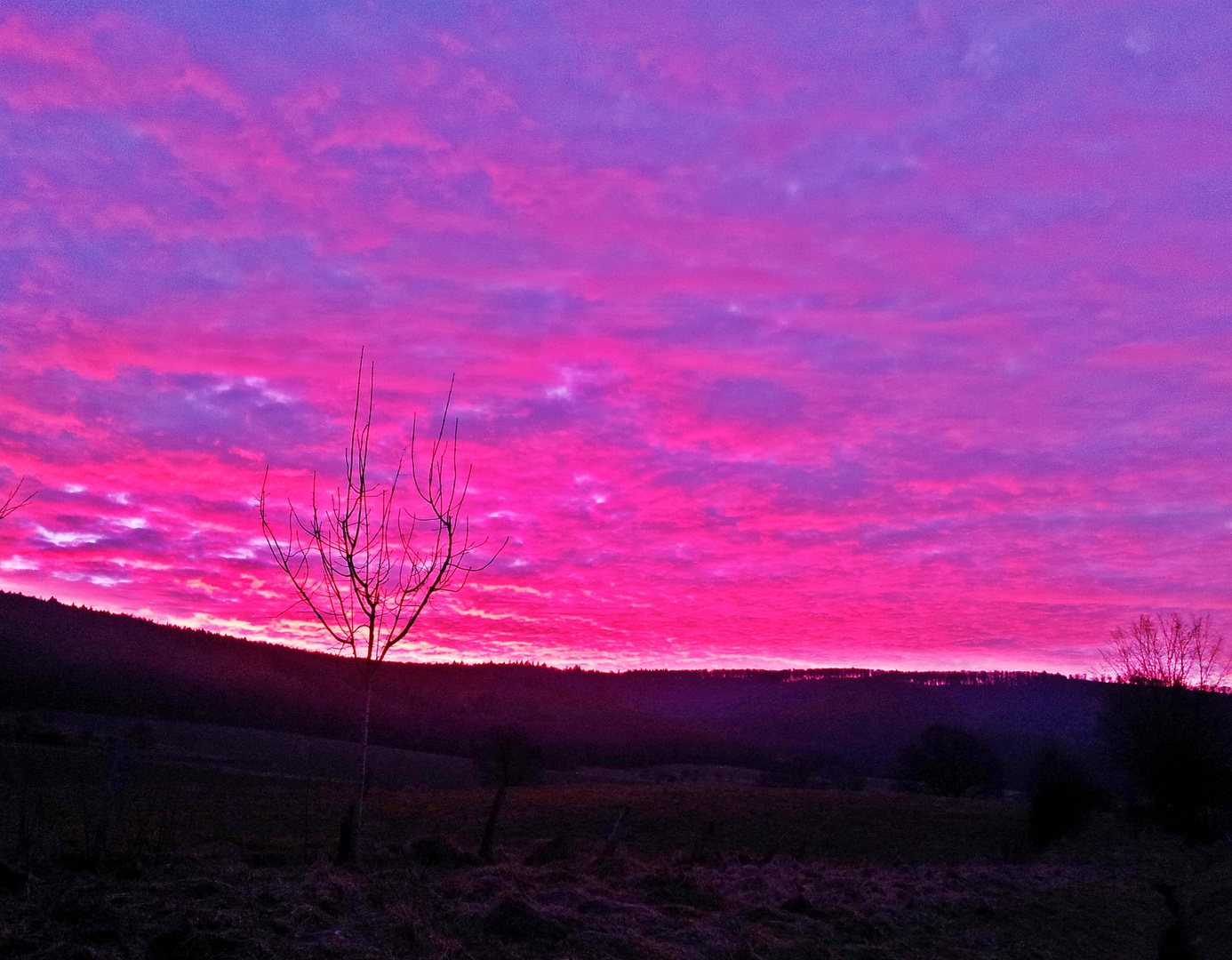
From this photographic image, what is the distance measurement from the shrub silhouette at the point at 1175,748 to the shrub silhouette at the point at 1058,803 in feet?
9.43

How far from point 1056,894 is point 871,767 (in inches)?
3515

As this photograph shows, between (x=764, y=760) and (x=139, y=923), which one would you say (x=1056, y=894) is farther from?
(x=764, y=760)

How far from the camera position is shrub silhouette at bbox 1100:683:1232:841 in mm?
41250

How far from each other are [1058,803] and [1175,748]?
6544 mm

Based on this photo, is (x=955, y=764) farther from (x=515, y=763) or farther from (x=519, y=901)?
(x=519, y=901)

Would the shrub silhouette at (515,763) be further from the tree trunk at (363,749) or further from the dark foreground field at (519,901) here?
the tree trunk at (363,749)

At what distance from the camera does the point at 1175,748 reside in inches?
1715

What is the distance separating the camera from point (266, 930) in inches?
273

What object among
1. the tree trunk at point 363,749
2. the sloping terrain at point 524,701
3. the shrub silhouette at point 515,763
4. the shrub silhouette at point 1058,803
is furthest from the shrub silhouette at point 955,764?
the tree trunk at point 363,749

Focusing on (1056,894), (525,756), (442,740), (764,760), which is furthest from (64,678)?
(1056,894)

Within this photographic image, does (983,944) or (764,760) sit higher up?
(983,944)

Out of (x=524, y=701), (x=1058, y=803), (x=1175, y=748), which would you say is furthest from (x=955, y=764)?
(x=524, y=701)

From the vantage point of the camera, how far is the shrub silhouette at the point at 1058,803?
42.3 m

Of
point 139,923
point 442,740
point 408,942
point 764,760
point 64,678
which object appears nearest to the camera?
point 139,923
